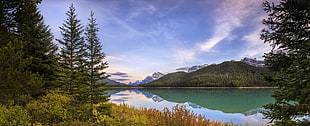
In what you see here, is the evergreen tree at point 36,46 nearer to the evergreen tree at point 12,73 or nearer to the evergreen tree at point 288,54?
the evergreen tree at point 12,73

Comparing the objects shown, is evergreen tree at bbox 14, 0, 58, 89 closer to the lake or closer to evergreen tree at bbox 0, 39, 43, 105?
evergreen tree at bbox 0, 39, 43, 105

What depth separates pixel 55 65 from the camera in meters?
15.9

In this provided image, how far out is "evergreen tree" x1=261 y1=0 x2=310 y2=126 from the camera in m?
4.43

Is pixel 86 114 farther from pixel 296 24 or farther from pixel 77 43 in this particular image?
pixel 296 24

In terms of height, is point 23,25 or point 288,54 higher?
point 23,25

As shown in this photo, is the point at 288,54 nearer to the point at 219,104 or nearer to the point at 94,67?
the point at 94,67

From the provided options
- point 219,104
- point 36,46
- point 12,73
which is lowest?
point 219,104

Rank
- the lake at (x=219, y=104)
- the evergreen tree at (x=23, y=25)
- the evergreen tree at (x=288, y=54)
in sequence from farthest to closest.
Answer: the lake at (x=219, y=104), the evergreen tree at (x=23, y=25), the evergreen tree at (x=288, y=54)

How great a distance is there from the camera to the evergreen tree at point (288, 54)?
14.5 ft

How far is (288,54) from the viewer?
5.01m

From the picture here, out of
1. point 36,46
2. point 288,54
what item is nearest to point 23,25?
point 36,46

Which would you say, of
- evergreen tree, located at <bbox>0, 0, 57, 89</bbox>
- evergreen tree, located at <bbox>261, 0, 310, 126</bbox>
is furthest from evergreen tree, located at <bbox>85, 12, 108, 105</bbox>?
evergreen tree, located at <bbox>261, 0, 310, 126</bbox>

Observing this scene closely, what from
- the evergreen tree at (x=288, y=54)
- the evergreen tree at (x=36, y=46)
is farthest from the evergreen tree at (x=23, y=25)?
the evergreen tree at (x=288, y=54)

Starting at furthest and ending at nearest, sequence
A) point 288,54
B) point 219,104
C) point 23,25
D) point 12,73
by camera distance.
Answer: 1. point 219,104
2. point 23,25
3. point 12,73
4. point 288,54
